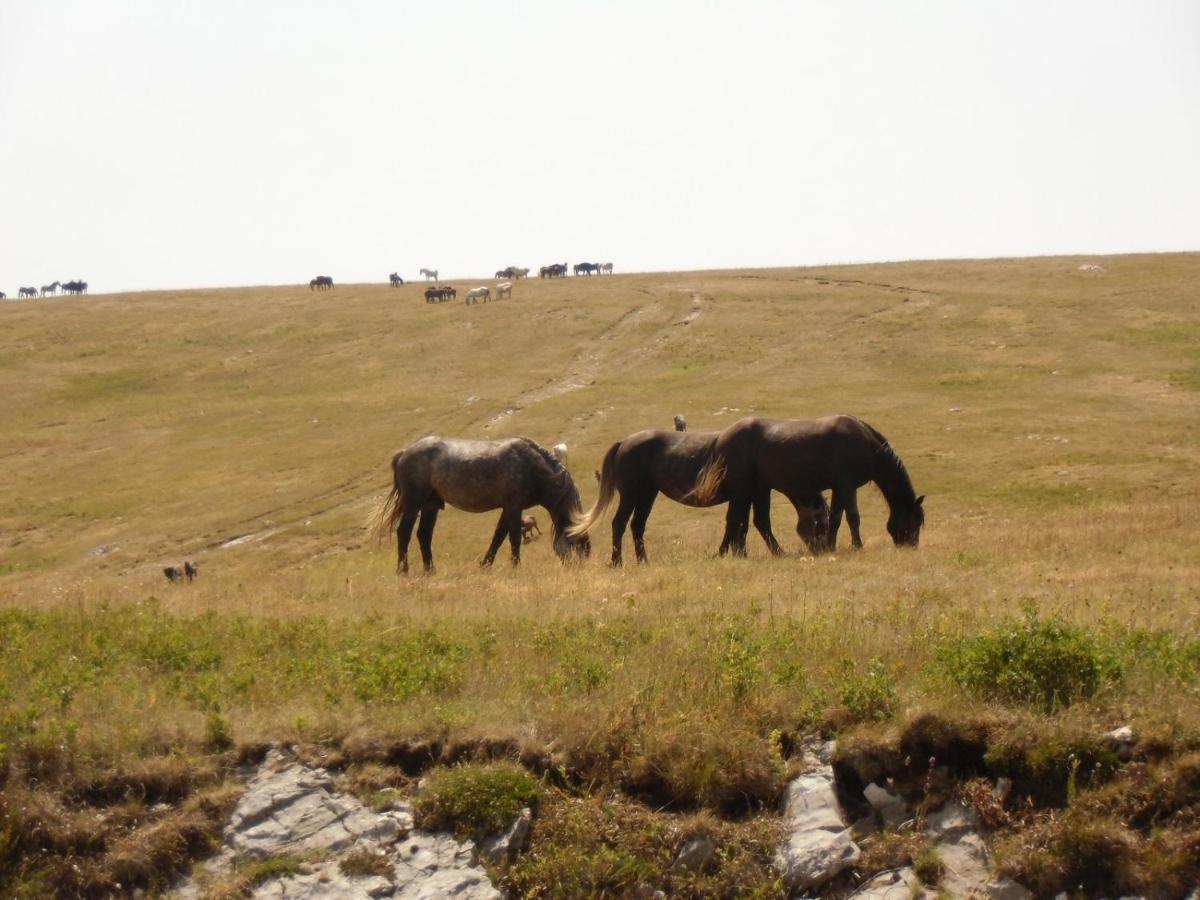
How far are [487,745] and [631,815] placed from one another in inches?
51.4

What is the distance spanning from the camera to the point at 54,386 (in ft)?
187

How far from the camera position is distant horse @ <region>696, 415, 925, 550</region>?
782 inches

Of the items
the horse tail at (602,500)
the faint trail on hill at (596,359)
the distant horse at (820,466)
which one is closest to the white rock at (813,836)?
the distant horse at (820,466)

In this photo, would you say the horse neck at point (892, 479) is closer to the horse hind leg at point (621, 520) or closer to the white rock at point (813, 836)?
the horse hind leg at point (621, 520)

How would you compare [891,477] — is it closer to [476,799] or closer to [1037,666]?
[1037,666]

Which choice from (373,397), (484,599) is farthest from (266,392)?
(484,599)

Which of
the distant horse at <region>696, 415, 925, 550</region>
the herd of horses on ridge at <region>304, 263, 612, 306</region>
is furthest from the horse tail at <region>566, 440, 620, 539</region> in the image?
the herd of horses on ridge at <region>304, 263, 612, 306</region>

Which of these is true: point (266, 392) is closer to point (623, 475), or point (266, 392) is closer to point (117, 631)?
point (623, 475)

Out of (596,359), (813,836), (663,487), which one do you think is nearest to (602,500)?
(663,487)

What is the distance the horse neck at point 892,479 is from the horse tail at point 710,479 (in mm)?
2447

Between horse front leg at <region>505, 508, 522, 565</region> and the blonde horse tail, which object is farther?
the blonde horse tail

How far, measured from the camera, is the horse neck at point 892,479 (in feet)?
65.2

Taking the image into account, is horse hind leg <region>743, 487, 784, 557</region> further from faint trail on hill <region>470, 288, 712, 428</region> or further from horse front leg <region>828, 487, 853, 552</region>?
faint trail on hill <region>470, 288, 712, 428</region>

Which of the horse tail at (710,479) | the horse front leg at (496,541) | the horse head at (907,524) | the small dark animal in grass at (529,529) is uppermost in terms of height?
the horse tail at (710,479)
